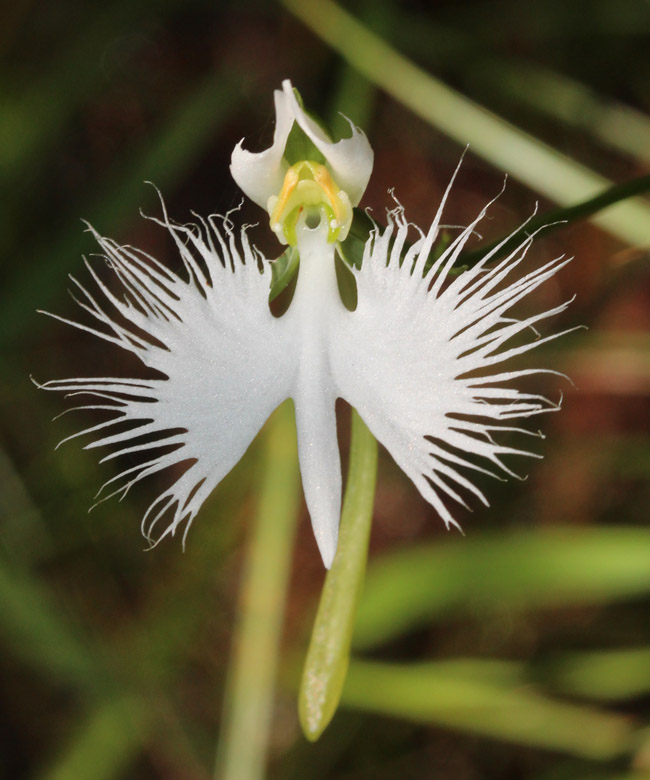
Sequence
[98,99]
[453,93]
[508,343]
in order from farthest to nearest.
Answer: [98,99] → [453,93] → [508,343]

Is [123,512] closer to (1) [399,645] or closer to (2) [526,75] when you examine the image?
(1) [399,645]

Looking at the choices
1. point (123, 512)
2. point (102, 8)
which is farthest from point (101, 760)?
point (102, 8)

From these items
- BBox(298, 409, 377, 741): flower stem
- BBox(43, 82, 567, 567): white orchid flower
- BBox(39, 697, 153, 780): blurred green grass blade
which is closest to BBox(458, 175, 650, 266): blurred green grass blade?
BBox(43, 82, 567, 567): white orchid flower

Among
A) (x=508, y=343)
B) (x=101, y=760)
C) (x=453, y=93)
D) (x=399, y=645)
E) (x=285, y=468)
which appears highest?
(x=453, y=93)

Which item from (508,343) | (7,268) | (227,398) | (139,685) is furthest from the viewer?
(7,268)

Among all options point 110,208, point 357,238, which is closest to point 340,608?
point 357,238

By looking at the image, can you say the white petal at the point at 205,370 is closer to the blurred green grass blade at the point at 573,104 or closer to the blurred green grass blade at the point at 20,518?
the blurred green grass blade at the point at 20,518

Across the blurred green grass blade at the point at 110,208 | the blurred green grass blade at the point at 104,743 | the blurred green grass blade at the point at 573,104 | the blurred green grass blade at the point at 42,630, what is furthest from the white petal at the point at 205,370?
the blurred green grass blade at the point at 573,104
